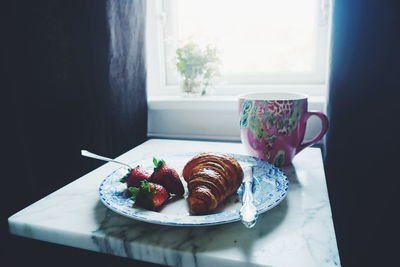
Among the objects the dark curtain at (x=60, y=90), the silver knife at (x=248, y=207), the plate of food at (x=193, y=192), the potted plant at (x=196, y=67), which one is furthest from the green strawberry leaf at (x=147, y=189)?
the potted plant at (x=196, y=67)

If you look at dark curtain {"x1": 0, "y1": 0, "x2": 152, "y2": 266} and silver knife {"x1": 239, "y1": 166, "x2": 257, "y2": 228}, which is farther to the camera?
dark curtain {"x1": 0, "y1": 0, "x2": 152, "y2": 266}

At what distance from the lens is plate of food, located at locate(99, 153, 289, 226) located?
417 millimetres

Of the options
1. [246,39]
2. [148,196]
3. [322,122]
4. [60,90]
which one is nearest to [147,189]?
Result: [148,196]

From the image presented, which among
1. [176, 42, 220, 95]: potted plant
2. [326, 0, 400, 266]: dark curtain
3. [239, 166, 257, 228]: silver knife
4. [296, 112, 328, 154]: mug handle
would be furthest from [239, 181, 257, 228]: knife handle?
[176, 42, 220, 95]: potted plant

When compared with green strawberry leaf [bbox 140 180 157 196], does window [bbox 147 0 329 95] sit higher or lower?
higher

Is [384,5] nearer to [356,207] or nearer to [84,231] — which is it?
[356,207]

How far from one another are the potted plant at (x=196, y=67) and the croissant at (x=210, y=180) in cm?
59

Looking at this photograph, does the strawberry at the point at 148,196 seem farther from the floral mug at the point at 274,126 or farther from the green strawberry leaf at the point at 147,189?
the floral mug at the point at 274,126

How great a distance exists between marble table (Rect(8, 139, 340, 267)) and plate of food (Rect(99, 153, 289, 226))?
0.07 feet

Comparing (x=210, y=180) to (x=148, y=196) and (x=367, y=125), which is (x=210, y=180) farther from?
(x=367, y=125)

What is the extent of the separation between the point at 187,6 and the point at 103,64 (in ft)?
1.71

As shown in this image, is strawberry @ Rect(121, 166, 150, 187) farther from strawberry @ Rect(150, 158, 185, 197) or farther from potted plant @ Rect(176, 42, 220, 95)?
potted plant @ Rect(176, 42, 220, 95)

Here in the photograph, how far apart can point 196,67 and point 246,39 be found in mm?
274

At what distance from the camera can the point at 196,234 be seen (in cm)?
41
